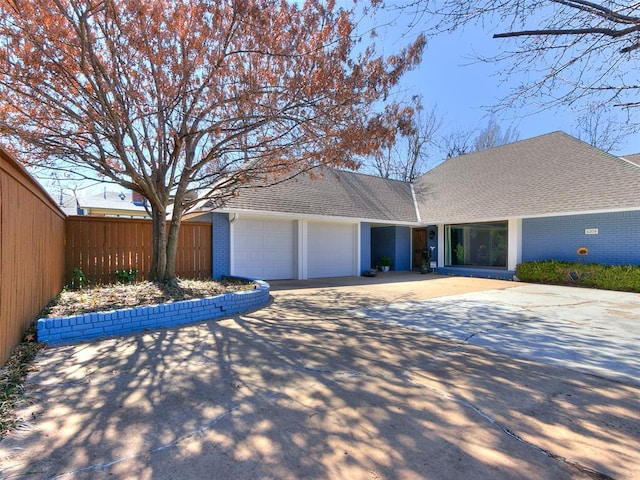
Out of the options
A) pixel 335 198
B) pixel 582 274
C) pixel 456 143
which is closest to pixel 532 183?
pixel 582 274

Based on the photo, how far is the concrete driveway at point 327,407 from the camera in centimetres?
228

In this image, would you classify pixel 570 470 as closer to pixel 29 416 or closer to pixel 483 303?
pixel 29 416

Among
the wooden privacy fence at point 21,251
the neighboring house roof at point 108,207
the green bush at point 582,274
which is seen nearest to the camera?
the wooden privacy fence at point 21,251

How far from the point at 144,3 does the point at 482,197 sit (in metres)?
14.1

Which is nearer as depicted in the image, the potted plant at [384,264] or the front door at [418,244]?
the potted plant at [384,264]

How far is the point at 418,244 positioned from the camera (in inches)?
711

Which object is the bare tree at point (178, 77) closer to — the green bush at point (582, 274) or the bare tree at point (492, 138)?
the green bush at point (582, 274)

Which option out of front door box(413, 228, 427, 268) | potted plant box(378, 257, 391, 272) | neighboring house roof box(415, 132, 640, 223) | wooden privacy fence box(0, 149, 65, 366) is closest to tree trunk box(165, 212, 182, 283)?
wooden privacy fence box(0, 149, 65, 366)

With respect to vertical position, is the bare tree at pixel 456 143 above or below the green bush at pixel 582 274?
above

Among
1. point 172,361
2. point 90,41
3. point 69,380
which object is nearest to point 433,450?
point 172,361

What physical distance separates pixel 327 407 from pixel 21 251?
13.6 feet

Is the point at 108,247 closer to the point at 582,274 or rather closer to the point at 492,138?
the point at 582,274

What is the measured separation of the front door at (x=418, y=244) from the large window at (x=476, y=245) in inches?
53.4

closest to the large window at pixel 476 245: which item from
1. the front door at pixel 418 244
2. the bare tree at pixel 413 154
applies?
the front door at pixel 418 244
